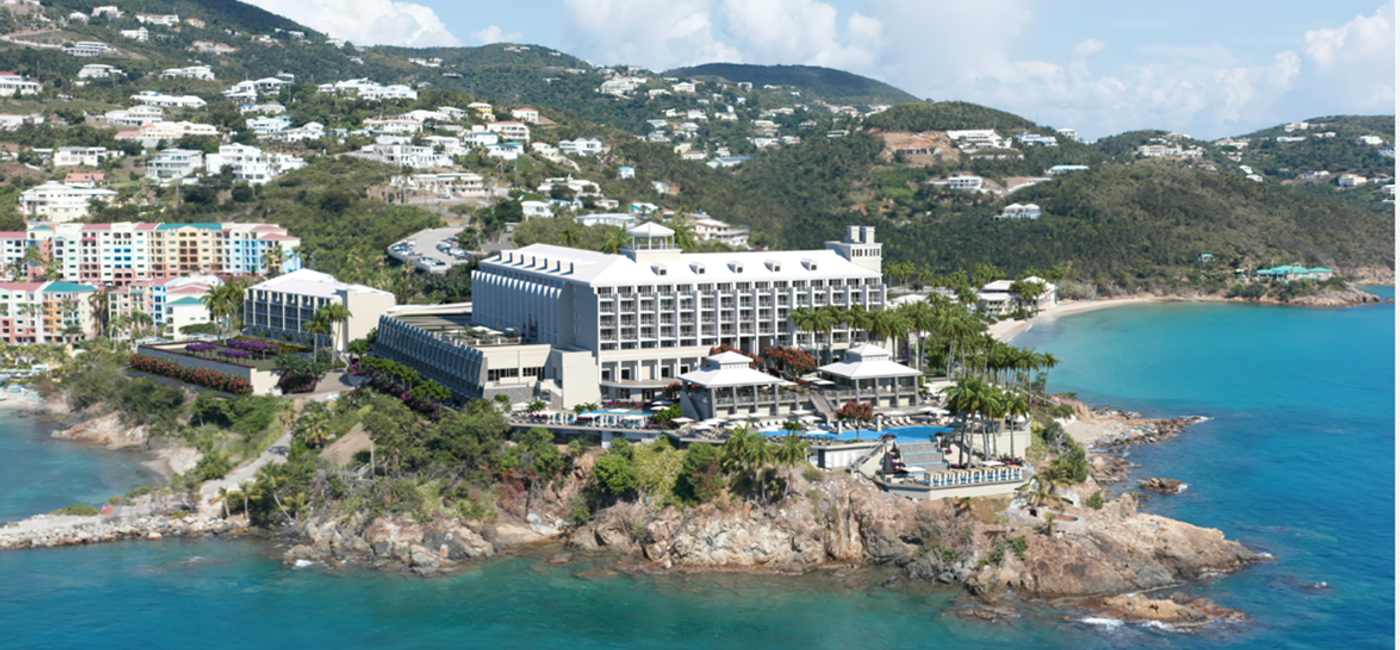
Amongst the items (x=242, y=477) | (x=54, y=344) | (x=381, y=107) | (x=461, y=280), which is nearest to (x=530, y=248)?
(x=461, y=280)

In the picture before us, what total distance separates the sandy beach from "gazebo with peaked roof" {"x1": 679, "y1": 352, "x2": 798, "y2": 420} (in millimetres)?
55574

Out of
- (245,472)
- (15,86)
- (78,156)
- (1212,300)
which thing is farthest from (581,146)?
(245,472)

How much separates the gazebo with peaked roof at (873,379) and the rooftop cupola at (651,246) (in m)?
12.9

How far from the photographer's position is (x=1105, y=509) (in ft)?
183

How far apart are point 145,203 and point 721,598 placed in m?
111

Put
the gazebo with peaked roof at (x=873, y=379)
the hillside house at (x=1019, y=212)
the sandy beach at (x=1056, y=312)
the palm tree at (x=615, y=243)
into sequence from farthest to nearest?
the hillside house at (x=1019, y=212)
the sandy beach at (x=1056, y=312)
the palm tree at (x=615, y=243)
the gazebo with peaked roof at (x=873, y=379)

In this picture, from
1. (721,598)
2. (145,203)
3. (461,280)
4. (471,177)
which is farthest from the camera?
(471,177)

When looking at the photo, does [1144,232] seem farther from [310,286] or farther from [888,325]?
[310,286]

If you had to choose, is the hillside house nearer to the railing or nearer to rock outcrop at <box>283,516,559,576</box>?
the railing

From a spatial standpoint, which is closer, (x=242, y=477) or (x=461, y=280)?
(x=242, y=477)

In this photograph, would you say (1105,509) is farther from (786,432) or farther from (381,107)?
(381,107)

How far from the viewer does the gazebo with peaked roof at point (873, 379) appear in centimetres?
6538

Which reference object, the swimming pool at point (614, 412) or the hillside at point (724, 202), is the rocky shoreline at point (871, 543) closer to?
the swimming pool at point (614, 412)

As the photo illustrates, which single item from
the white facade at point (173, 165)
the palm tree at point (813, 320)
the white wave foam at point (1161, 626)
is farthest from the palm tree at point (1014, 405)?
the white facade at point (173, 165)
